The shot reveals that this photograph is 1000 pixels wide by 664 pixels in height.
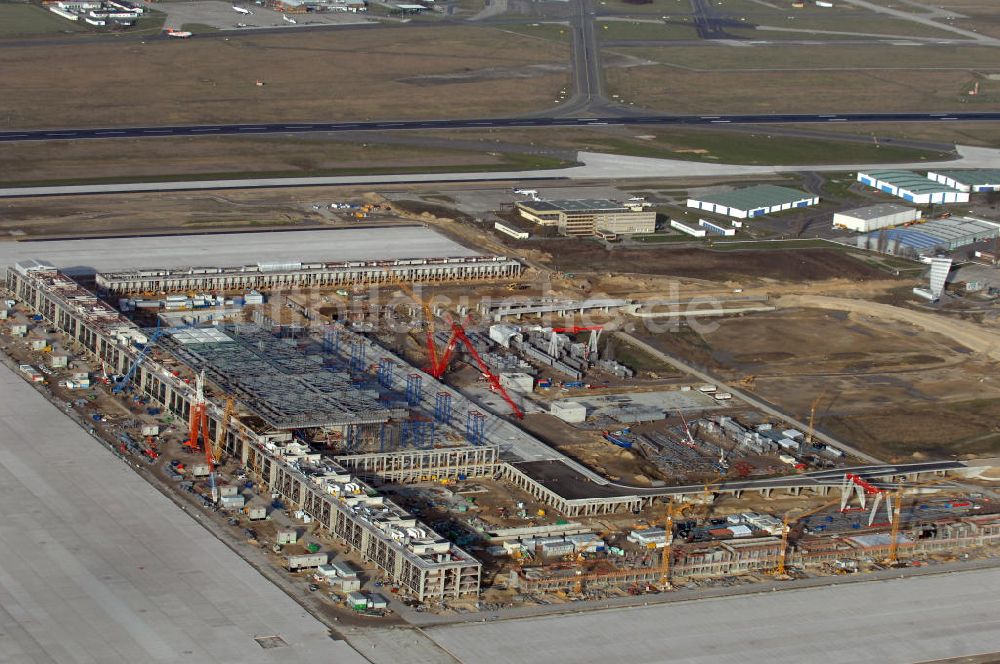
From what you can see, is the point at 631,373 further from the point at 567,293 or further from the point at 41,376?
the point at 41,376

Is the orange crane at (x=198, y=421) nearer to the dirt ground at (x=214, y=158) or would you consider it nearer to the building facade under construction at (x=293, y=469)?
the building facade under construction at (x=293, y=469)

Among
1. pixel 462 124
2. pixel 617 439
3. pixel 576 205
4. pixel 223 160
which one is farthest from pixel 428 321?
pixel 462 124

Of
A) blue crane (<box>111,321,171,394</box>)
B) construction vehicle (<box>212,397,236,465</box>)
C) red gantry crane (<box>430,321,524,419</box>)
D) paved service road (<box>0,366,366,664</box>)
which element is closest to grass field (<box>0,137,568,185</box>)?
red gantry crane (<box>430,321,524,419</box>)

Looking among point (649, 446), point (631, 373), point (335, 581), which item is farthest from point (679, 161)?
point (335, 581)

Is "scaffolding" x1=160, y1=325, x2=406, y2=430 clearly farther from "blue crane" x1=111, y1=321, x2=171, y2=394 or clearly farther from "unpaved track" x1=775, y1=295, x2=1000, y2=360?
"unpaved track" x1=775, y1=295, x2=1000, y2=360

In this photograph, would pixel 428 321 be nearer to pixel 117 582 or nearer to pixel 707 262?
pixel 707 262

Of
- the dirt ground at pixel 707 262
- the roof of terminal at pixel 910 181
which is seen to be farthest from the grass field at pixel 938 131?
the dirt ground at pixel 707 262
